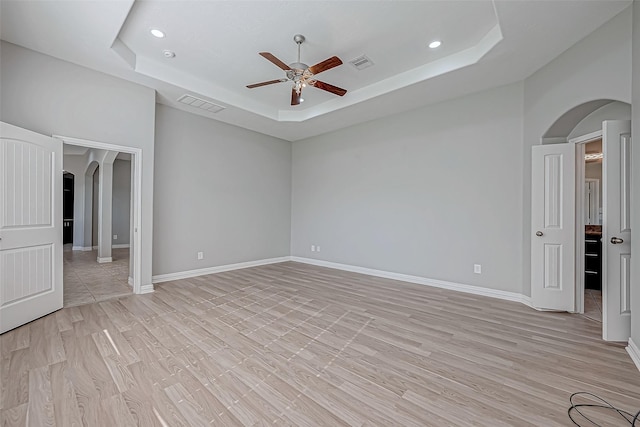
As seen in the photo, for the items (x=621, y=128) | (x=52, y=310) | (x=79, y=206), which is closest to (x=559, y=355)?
(x=621, y=128)

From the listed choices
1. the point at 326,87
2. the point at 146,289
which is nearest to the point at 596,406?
the point at 326,87

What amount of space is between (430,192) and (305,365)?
3.54 meters

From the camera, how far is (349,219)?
5855 mm

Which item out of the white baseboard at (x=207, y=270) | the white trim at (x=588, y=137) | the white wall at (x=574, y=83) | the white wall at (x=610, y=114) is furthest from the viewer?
the white baseboard at (x=207, y=270)

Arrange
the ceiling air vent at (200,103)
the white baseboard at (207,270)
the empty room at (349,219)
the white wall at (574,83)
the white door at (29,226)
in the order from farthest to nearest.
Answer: the white baseboard at (207,270) < the ceiling air vent at (200,103) < the white door at (29,226) < the white wall at (574,83) < the empty room at (349,219)

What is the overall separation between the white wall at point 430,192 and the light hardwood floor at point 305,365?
96 centimetres

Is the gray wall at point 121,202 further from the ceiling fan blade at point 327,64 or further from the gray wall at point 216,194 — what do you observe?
the ceiling fan blade at point 327,64

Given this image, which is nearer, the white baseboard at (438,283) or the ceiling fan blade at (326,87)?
the ceiling fan blade at (326,87)

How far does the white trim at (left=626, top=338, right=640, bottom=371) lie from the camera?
87.1 inches

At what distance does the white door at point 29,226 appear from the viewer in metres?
2.78

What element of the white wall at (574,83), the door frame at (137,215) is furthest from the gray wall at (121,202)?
the white wall at (574,83)

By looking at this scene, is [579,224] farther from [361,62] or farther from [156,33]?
[156,33]

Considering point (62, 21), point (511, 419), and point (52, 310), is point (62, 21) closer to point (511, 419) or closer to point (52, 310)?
point (52, 310)

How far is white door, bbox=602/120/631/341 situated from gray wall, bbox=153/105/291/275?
5511 mm
